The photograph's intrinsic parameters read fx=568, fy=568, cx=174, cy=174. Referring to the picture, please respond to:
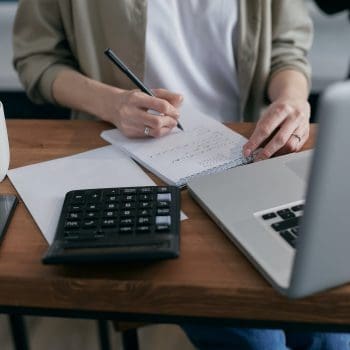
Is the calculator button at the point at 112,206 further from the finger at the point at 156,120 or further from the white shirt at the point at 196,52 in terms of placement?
the white shirt at the point at 196,52

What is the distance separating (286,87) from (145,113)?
31cm

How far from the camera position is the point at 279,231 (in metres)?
0.62

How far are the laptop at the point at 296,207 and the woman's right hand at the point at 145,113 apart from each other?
6.8 inches

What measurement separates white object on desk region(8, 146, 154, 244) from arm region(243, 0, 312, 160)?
18 cm

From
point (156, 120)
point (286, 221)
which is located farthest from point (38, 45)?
point (286, 221)

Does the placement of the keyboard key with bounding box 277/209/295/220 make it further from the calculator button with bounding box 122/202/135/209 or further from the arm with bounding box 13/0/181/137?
the arm with bounding box 13/0/181/137

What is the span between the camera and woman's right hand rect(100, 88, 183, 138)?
0.89m

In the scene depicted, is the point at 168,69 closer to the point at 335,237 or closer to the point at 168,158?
the point at 168,158

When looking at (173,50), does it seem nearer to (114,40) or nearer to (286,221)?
(114,40)

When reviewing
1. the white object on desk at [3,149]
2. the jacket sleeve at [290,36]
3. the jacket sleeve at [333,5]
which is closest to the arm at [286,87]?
the jacket sleeve at [290,36]

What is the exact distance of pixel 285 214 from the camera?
25.5 inches

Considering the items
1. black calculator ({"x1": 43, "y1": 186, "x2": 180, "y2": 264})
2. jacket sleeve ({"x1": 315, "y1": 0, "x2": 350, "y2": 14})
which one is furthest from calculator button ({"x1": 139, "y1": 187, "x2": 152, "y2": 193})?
jacket sleeve ({"x1": 315, "y1": 0, "x2": 350, "y2": 14})

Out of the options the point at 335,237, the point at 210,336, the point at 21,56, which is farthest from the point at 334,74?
the point at 335,237

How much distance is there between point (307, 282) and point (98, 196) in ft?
0.95
